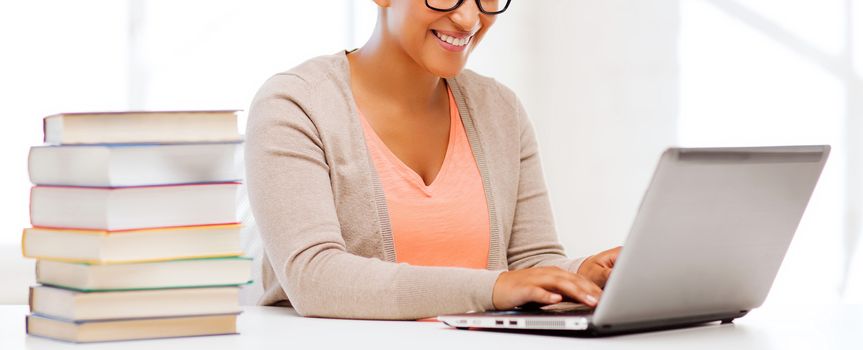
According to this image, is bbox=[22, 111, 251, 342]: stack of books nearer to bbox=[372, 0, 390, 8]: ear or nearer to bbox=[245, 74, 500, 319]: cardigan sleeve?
bbox=[245, 74, 500, 319]: cardigan sleeve

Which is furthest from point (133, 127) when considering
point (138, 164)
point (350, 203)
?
point (350, 203)

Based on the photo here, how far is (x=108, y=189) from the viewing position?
3.30 feet

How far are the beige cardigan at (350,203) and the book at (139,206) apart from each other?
1.11 ft

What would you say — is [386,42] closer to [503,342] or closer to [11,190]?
[503,342]

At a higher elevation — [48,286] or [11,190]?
[48,286]

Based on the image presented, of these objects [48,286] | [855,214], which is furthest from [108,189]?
[855,214]

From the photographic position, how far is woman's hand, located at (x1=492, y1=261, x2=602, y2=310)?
1180mm

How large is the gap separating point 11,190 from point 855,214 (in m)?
2.39

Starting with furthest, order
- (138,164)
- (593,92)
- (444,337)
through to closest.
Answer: (593,92), (444,337), (138,164)

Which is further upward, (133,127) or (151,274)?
(133,127)

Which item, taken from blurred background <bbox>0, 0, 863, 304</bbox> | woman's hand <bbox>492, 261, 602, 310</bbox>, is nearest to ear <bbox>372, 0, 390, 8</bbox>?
woman's hand <bbox>492, 261, 602, 310</bbox>

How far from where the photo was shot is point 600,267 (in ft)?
4.97

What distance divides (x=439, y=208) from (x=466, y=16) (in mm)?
306

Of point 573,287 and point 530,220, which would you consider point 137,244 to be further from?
point 530,220
